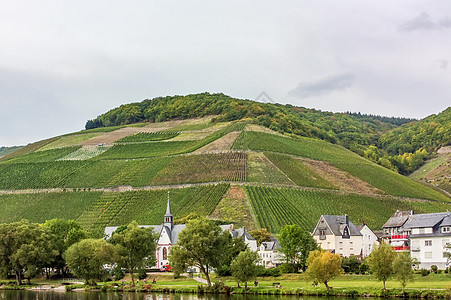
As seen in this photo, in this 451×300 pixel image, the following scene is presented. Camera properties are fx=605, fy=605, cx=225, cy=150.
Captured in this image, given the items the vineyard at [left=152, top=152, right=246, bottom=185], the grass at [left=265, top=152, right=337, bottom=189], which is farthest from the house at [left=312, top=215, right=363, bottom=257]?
the grass at [left=265, top=152, right=337, bottom=189]

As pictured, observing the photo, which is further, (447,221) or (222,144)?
(222,144)

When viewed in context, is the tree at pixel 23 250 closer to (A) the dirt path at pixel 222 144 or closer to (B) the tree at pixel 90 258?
(B) the tree at pixel 90 258

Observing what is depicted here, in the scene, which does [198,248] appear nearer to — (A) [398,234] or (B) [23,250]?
(B) [23,250]

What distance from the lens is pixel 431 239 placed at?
77.2 m

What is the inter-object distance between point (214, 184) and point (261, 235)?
30.6 m

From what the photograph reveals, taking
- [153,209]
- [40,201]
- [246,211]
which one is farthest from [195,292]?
[40,201]

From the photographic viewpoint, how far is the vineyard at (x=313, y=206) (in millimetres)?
117125

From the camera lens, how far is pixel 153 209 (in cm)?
12762

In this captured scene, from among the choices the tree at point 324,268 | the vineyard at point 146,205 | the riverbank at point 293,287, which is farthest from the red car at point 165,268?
the tree at point 324,268

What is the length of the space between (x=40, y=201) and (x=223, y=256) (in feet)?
253

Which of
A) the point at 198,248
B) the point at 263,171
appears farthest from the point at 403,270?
the point at 263,171

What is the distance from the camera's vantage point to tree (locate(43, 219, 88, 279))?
98.1 m

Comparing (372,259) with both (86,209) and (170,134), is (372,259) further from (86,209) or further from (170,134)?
(170,134)

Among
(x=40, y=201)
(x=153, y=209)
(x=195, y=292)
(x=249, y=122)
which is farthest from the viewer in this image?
(x=249, y=122)
